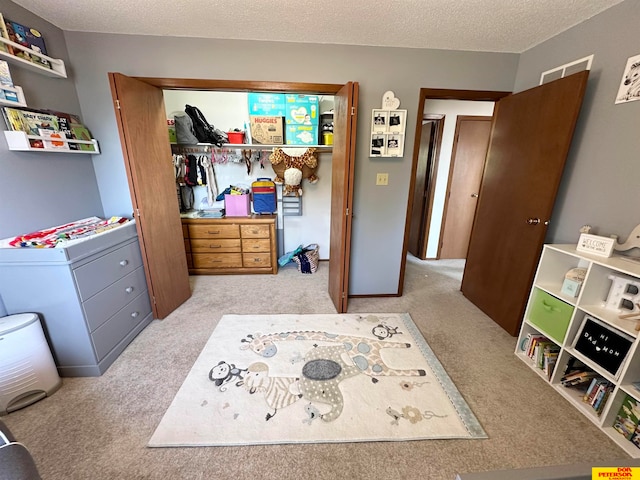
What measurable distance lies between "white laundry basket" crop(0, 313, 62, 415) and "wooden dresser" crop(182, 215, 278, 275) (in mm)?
1722

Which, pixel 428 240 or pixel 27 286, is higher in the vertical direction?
pixel 27 286

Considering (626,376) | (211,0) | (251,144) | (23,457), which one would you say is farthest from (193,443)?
(251,144)

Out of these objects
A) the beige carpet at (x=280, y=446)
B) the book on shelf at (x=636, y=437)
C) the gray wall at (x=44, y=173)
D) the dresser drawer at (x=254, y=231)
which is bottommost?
the beige carpet at (x=280, y=446)

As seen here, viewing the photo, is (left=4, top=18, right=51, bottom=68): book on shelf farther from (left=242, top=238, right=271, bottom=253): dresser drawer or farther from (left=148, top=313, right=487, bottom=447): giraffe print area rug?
(left=148, top=313, right=487, bottom=447): giraffe print area rug

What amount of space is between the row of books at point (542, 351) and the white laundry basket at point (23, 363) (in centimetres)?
327

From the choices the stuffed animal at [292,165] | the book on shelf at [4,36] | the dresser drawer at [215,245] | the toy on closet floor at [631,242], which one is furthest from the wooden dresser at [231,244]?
the toy on closet floor at [631,242]

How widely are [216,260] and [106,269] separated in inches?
58.3

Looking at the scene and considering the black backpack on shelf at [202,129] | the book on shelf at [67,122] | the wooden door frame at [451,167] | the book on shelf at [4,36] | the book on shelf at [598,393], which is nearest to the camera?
the book on shelf at [598,393]

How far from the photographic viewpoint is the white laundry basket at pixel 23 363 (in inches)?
55.7

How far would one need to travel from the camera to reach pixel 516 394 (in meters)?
1.66

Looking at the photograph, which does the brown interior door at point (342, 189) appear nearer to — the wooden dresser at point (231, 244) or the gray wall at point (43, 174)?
the wooden dresser at point (231, 244)

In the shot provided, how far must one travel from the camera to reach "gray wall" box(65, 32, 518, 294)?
2121 millimetres

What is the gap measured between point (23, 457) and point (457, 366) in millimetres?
2237

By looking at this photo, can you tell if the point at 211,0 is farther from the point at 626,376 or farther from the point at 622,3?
the point at 626,376
